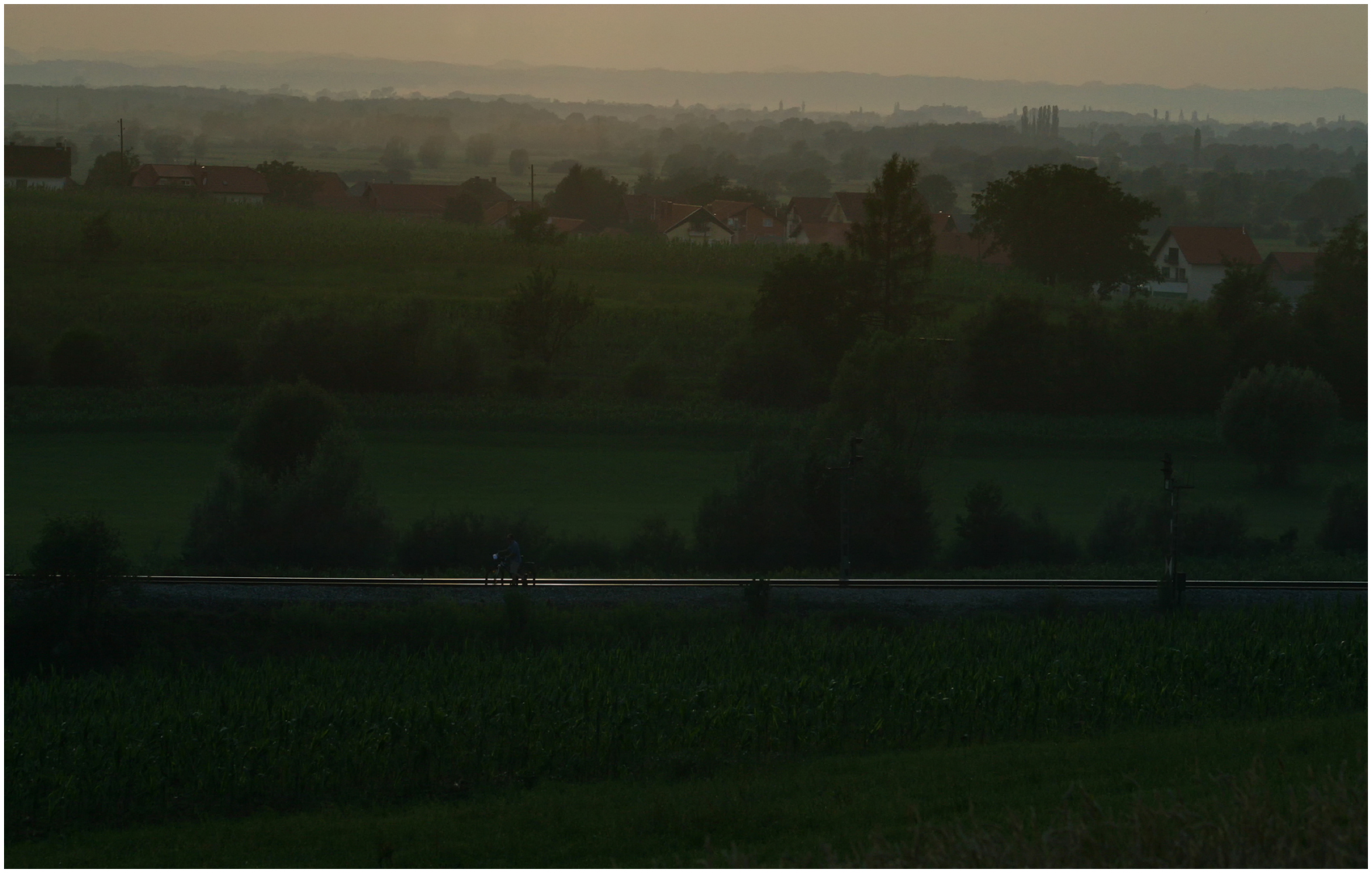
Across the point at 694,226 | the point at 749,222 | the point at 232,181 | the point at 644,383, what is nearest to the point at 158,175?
the point at 232,181

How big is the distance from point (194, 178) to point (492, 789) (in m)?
71.8

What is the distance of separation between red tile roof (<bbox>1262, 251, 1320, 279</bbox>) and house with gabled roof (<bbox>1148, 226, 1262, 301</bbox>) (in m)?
0.96

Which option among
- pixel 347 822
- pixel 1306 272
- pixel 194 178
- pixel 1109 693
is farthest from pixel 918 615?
pixel 194 178

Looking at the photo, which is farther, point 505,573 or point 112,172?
point 112,172

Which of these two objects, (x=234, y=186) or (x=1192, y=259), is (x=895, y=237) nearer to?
(x=1192, y=259)

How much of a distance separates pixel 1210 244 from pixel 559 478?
45.1 meters

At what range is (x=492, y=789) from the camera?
42.6 feet

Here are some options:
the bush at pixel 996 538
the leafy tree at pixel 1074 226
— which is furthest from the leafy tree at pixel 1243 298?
the bush at pixel 996 538

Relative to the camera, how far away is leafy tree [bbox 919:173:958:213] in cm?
8356

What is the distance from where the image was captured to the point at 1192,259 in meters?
65.9

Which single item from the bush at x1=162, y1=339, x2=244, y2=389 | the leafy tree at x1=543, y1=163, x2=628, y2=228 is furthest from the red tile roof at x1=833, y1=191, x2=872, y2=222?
the bush at x1=162, y1=339, x2=244, y2=389

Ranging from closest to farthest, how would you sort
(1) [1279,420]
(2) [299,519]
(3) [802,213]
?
1. (2) [299,519]
2. (1) [1279,420]
3. (3) [802,213]

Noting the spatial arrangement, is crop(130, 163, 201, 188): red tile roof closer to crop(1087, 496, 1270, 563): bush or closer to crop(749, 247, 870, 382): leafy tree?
crop(749, 247, 870, 382): leafy tree

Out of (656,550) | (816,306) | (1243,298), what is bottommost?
(656,550)
